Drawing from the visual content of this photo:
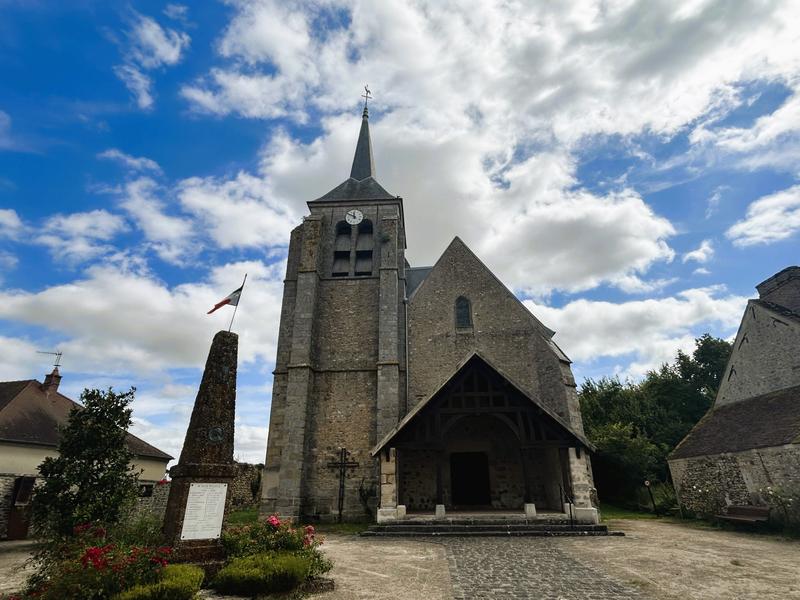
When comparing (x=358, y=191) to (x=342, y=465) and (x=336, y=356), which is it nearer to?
(x=336, y=356)

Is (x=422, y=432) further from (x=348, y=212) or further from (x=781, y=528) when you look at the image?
(x=348, y=212)

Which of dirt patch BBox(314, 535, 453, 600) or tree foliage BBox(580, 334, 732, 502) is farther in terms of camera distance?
tree foliage BBox(580, 334, 732, 502)

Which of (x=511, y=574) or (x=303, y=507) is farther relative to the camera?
(x=303, y=507)

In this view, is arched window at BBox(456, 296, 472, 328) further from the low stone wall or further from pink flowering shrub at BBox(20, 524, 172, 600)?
the low stone wall

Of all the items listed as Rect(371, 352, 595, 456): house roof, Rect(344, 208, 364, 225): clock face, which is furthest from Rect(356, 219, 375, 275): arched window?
Rect(371, 352, 595, 456): house roof

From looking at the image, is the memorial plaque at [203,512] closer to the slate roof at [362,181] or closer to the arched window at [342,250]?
the arched window at [342,250]

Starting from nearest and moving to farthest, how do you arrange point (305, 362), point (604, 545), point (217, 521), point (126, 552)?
point (126, 552) → point (217, 521) → point (604, 545) → point (305, 362)

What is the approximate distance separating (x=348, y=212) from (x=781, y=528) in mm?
19634

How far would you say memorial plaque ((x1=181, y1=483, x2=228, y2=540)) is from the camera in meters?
6.37

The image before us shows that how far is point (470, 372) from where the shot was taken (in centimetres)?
1345

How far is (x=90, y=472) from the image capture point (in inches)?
401

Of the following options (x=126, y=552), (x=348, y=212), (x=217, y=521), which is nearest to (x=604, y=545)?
(x=217, y=521)

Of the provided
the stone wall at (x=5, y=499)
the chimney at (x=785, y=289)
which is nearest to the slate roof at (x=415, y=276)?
the chimney at (x=785, y=289)

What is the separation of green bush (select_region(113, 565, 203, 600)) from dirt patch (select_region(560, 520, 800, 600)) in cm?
595
